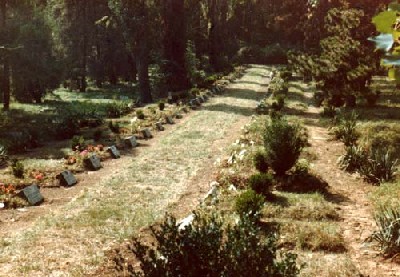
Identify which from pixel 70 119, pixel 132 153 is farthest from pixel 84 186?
pixel 70 119

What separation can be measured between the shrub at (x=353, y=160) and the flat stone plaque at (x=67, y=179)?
789 cm

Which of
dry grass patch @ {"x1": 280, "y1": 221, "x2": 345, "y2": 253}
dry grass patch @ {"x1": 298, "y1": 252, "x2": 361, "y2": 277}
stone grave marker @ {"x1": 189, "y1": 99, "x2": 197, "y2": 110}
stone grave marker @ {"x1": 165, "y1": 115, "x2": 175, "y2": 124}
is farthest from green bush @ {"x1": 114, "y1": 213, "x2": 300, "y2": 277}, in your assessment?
stone grave marker @ {"x1": 189, "y1": 99, "x2": 197, "y2": 110}

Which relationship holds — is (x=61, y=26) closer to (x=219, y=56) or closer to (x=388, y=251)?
(x=219, y=56)

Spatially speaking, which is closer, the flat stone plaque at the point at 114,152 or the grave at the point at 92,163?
the grave at the point at 92,163

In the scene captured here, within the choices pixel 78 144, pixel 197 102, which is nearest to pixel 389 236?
pixel 78 144

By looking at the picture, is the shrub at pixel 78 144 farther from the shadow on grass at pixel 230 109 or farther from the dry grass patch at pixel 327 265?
the dry grass patch at pixel 327 265

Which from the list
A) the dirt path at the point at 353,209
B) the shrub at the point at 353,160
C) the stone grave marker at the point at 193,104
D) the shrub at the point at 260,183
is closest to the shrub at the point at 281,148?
the dirt path at the point at 353,209

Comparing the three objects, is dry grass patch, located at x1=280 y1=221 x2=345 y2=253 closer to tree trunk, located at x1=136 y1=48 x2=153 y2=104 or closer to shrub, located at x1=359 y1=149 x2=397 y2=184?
shrub, located at x1=359 y1=149 x2=397 y2=184

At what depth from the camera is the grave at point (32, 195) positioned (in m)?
11.0

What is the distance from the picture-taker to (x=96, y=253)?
25.7 ft

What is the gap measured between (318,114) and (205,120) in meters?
5.82

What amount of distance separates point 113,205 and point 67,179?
2.76 metres

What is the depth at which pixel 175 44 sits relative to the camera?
32000 millimetres

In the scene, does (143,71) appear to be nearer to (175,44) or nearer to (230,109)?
(175,44)
